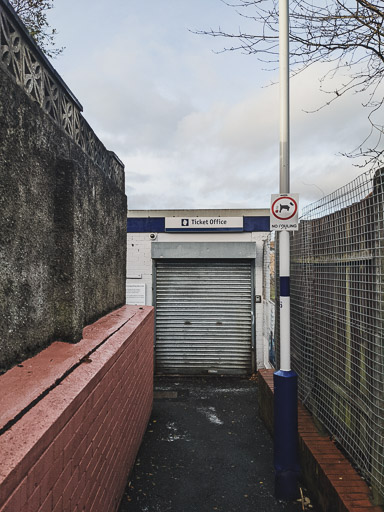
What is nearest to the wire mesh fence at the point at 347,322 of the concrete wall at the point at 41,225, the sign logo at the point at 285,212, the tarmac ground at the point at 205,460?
the sign logo at the point at 285,212

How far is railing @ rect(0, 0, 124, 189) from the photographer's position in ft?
8.97

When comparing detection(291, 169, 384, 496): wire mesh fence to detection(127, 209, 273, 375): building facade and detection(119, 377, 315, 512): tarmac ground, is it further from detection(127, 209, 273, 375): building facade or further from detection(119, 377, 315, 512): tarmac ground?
detection(127, 209, 273, 375): building facade

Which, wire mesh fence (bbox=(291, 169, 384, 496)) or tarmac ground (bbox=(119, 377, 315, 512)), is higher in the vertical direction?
wire mesh fence (bbox=(291, 169, 384, 496))

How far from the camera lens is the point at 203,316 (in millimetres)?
10242

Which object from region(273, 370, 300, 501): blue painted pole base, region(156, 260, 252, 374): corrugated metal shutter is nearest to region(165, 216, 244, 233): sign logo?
region(156, 260, 252, 374): corrugated metal shutter

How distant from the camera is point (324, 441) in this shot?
4.17 metres

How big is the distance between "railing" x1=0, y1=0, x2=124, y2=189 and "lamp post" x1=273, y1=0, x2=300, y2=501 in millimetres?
2373

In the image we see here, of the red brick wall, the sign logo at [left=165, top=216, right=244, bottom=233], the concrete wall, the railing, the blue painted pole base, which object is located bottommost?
the blue painted pole base

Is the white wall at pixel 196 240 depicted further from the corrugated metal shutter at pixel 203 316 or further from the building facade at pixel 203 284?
the corrugated metal shutter at pixel 203 316

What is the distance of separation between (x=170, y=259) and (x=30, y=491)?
866 cm

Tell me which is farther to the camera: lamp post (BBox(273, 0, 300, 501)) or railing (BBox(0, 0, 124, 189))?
lamp post (BBox(273, 0, 300, 501))

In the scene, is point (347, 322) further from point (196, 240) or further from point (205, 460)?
point (196, 240)

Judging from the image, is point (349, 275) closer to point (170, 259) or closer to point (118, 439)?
point (118, 439)

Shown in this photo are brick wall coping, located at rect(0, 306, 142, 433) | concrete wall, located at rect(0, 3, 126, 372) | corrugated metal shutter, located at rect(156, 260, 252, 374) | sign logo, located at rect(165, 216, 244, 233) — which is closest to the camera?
brick wall coping, located at rect(0, 306, 142, 433)
